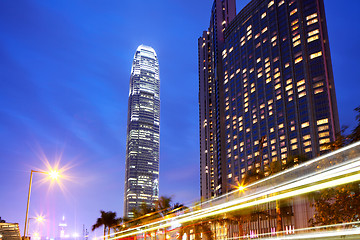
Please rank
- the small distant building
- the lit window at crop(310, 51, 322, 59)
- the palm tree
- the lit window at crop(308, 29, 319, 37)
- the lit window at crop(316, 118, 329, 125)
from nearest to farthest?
the small distant building
the palm tree
the lit window at crop(316, 118, 329, 125)
the lit window at crop(310, 51, 322, 59)
the lit window at crop(308, 29, 319, 37)

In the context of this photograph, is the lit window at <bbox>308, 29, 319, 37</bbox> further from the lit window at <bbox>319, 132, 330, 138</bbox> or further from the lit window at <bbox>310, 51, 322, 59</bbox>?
the lit window at <bbox>319, 132, 330, 138</bbox>

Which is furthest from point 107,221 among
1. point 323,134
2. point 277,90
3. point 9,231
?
point 277,90

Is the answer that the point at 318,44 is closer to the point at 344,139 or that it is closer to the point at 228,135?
the point at 228,135

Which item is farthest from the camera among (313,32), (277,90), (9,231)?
(277,90)

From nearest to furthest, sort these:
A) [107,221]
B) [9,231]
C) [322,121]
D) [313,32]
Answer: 1. [9,231]
2. [107,221]
3. [322,121]
4. [313,32]

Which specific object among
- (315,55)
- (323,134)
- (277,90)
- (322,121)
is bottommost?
(323,134)

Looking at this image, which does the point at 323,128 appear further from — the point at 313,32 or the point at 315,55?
the point at 313,32

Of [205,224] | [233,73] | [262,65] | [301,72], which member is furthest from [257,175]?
[233,73]

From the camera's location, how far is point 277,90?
165625mm

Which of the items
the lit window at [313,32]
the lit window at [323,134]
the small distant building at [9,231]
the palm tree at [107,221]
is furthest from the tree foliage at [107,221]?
the lit window at [313,32]

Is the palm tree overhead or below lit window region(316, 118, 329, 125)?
below

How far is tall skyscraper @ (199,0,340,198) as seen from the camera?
14775cm

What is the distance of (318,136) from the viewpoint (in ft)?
468

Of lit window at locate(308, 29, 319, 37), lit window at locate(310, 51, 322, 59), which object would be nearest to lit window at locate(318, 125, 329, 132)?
lit window at locate(310, 51, 322, 59)
